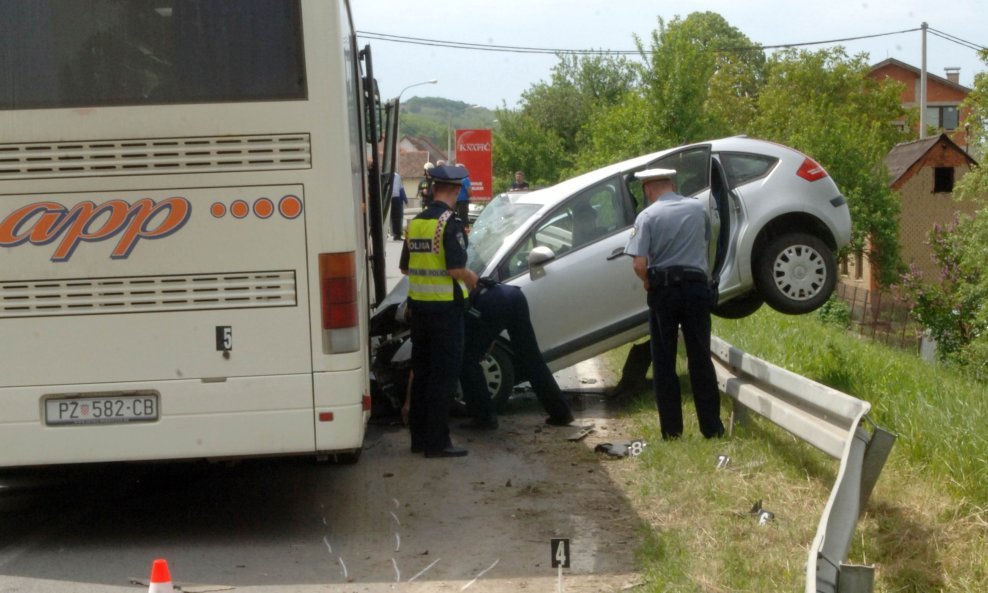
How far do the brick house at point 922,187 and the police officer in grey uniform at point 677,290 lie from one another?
169ft

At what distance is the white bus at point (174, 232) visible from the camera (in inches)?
260

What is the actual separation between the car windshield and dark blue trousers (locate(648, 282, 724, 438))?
83.9 inches

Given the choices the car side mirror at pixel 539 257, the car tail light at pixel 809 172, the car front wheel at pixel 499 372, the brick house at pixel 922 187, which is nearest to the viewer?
the car side mirror at pixel 539 257

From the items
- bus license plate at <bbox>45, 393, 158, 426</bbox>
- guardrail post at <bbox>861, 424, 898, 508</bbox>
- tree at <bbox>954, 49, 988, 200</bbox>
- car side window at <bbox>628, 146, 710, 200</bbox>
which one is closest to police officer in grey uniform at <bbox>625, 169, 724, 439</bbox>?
car side window at <bbox>628, 146, 710, 200</bbox>

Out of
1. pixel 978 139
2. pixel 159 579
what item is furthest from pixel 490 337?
pixel 978 139

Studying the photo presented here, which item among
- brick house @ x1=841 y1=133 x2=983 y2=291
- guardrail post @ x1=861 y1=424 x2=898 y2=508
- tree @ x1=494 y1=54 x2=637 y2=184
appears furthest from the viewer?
tree @ x1=494 y1=54 x2=637 y2=184

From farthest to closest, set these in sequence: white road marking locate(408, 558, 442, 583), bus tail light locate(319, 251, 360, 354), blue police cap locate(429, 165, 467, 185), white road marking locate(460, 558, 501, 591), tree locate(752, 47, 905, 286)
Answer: tree locate(752, 47, 905, 286)
blue police cap locate(429, 165, 467, 185)
bus tail light locate(319, 251, 360, 354)
white road marking locate(408, 558, 442, 583)
white road marking locate(460, 558, 501, 591)

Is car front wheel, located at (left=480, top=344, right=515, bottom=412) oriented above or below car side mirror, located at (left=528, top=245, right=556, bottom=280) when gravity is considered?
below

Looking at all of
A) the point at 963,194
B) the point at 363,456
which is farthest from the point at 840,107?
the point at 363,456

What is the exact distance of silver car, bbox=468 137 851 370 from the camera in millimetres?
10594

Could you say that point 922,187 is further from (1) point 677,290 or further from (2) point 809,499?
(2) point 809,499

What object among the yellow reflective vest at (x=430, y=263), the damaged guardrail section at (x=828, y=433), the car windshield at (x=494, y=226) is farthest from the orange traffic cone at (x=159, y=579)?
the car windshield at (x=494, y=226)

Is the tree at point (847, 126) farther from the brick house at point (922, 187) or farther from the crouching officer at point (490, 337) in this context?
the crouching officer at point (490, 337)

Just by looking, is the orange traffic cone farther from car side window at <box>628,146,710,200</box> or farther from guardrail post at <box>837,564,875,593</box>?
car side window at <box>628,146,710,200</box>
